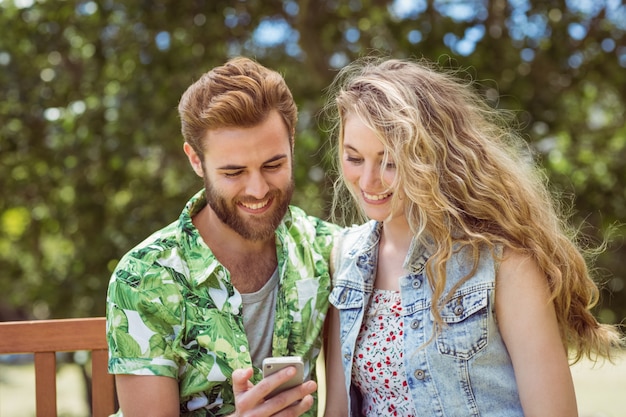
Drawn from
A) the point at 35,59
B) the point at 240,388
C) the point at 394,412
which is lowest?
the point at 394,412

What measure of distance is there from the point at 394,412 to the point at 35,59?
3682 millimetres

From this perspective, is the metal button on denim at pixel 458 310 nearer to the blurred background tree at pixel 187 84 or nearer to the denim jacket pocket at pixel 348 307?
the denim jacket pocket at pixel 348 307

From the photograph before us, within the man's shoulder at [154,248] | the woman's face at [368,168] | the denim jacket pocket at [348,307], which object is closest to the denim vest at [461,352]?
the denim jacket pocket at [348,307]

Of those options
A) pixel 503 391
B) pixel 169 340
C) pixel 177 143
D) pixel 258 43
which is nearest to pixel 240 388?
pixel 169 340

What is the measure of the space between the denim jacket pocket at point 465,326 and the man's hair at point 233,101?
89 cm

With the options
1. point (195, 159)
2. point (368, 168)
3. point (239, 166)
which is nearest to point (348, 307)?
point (368, 168)

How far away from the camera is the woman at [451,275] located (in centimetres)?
236

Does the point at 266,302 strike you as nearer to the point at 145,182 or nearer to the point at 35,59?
the point at 145,182

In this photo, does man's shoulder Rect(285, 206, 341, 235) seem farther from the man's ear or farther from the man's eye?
the man's eye

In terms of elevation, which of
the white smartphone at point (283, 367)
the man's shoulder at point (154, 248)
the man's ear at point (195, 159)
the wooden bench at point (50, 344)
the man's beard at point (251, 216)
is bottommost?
the wooden bench at point (50, 344)

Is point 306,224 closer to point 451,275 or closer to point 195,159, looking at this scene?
point 195,159

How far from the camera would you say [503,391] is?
94.3 inches

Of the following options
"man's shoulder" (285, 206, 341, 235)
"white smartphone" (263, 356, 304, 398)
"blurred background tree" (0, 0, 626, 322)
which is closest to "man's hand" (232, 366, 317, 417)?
"white smartphone" (263, 356, 304, 398)

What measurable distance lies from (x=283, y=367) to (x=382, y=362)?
429mm
